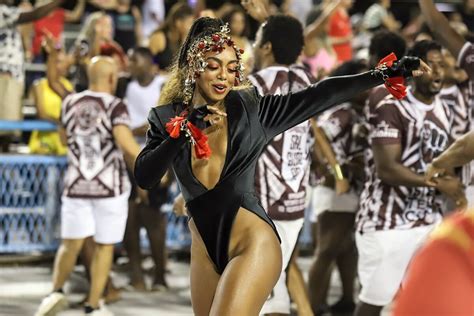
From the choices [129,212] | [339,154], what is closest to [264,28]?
[339,154]

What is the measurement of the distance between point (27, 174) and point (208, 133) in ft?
17.9

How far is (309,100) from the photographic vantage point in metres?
5.09

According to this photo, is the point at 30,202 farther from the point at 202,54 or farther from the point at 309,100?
the point at 309,100

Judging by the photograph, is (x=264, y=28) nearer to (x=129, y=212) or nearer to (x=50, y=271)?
(x=129, y=212)

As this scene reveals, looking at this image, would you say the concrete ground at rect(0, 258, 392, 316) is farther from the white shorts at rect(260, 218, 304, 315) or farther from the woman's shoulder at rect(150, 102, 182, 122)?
the woman's shoulder at rect(150, 102, 182, 122)

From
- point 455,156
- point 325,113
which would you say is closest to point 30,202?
point 325,113

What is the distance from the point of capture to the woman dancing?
16.1 ft

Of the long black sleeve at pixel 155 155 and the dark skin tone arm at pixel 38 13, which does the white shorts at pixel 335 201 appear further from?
the dark skin tone arm at pixel 38 13

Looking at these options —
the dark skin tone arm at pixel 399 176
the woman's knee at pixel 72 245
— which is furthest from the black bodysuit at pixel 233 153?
the woman's knee at pixel 72 245

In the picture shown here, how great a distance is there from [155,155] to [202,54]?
0.58 meters

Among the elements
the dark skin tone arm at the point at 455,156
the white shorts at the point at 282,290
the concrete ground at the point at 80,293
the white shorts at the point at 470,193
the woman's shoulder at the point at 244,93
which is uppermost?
the woman's shoulder at the point at 244,93

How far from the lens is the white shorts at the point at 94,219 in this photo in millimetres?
8320

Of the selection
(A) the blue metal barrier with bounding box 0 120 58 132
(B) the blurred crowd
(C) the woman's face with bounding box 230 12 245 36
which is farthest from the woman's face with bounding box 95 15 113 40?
(C) the woman's face with bounding box 230 12 245 36

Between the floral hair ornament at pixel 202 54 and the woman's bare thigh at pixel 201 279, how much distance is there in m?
0.69
